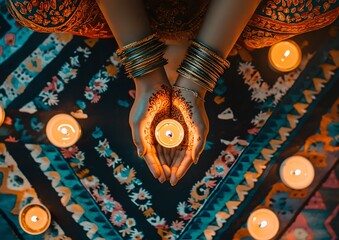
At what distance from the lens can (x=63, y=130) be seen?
115 centimetres

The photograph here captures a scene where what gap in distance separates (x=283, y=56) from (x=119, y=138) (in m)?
0.47

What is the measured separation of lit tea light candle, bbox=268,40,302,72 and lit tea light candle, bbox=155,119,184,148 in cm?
45

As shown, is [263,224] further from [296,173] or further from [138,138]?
[138,138]

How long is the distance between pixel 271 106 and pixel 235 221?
32cm

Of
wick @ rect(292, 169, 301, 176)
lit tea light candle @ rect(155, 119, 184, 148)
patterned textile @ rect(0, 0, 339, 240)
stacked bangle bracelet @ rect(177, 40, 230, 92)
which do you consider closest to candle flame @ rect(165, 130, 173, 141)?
lit tea light candle @ rect(155, 119, 184, 148)

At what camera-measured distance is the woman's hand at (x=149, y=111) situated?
0.80 meters

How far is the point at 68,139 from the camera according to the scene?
1150mm

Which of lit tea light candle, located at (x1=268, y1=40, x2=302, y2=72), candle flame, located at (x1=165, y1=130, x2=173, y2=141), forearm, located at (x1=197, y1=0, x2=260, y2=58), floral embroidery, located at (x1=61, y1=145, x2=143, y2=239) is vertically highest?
lit tea light candle, located at (x1=268, y1=40, x2=302, y2=72)

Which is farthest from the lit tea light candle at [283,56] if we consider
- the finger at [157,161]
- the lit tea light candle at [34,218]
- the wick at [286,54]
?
the lit tea light candle at [34,218]

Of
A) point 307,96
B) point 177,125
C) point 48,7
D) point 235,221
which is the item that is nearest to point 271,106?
point 307,96

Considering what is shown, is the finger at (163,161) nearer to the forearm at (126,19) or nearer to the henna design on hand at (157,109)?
the henna design on hand at (157,109)

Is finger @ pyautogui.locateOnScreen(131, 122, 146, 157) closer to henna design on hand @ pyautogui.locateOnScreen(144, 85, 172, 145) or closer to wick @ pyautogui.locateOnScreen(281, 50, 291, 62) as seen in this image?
henna design on hand @ pyautogui.locateOnScreen(144, 85, 172, 145)

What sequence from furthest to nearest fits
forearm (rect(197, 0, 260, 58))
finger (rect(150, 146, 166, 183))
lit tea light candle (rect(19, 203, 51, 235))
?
lit tea light candle (rect(19, 203, 51, 235))
finger (rect(150, 146, 166, 183))
forearm (rect(197, 0, 260, 58))

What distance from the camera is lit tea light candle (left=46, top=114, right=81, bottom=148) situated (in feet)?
3.76
